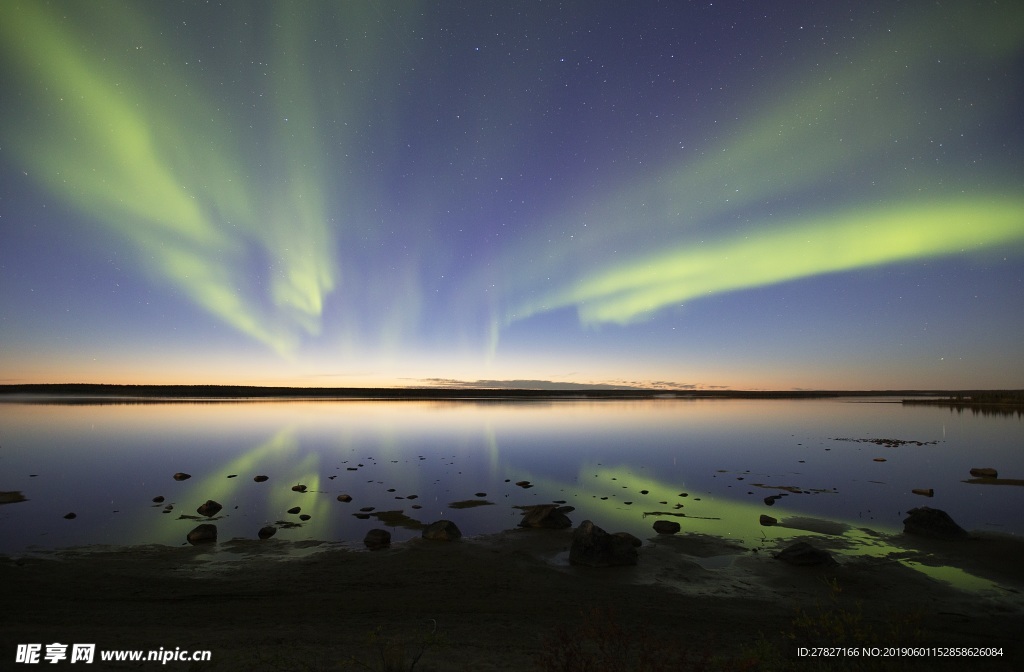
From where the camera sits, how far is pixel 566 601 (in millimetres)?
14094

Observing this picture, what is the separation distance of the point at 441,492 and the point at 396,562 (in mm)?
13010

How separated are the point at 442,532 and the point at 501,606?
690 cm

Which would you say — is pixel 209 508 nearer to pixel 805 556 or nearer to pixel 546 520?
pixel 546 520

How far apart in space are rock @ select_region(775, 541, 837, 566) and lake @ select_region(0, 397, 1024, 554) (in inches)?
88.1

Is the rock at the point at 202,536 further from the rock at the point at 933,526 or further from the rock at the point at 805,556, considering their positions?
the rock at the point at 933,526

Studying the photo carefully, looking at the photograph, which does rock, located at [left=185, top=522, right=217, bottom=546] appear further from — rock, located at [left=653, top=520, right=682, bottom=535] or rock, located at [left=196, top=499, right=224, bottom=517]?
rock, located at [left=653, top=520, right=682, bottom=535]

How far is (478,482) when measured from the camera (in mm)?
33219

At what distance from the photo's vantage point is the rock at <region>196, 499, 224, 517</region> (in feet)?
78.1

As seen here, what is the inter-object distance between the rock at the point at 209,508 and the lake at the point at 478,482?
1.13 feet

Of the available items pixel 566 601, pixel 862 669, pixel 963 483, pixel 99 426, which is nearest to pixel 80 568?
pixel 566 601

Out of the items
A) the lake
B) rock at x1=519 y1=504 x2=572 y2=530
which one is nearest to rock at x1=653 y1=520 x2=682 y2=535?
the lake

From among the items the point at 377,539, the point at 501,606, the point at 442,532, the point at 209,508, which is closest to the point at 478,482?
the point at 442,532

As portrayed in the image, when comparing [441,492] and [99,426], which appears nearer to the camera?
[441,492]

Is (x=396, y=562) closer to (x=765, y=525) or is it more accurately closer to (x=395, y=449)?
(x=765, y=525)
